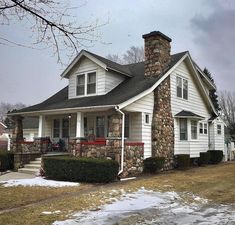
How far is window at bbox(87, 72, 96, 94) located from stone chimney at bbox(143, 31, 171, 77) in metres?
2.83

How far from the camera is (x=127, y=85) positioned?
18891 mm

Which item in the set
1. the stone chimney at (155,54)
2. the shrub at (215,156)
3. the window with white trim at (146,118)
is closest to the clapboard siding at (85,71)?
the stone chimney at (155,54)

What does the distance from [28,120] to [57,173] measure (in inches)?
1089

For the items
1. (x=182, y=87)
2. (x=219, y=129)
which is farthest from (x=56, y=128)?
(x=219, y=129)

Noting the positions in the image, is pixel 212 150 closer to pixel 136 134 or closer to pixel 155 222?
pixel 136 134

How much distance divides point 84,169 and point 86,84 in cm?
684

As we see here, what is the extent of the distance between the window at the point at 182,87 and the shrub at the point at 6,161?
9856 millimetres

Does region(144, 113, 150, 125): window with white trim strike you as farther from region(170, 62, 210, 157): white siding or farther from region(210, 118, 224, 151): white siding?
region(210, 118, 224, 151): white siding

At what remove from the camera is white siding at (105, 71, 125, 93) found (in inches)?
731

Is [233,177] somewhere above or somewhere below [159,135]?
below

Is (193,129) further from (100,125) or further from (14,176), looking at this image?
(14,176)

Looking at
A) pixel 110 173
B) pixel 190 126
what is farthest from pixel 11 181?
pixel 190 126

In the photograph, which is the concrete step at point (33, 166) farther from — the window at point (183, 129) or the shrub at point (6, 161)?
the window at point (183, 129)

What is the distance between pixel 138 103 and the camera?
16.8 m
